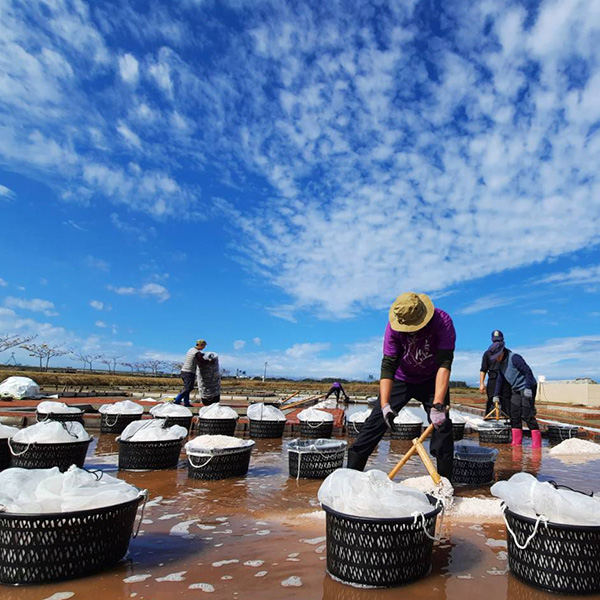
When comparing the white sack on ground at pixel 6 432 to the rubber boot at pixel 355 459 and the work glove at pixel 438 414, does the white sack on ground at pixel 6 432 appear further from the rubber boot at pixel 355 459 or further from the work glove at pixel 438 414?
the work glove at pixel 438 414

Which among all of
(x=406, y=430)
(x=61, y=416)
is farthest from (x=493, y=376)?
(x=61, y=416)

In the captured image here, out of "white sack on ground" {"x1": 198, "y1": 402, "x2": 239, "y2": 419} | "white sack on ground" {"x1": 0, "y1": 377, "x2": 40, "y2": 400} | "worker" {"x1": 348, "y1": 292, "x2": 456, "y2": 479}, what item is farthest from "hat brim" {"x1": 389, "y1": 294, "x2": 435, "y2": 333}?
"white sack on ground" {"x1": 0, "y1": 377, "x2": 40, "y2": 400}

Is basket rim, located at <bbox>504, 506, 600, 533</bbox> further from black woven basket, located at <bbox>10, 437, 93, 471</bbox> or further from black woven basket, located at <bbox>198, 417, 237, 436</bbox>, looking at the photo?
black woven basket, located at <bbox>198, 417, 237, 436</bbox>

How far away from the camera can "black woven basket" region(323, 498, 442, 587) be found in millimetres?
2135

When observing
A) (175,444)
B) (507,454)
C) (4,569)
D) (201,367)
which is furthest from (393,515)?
(201,367)

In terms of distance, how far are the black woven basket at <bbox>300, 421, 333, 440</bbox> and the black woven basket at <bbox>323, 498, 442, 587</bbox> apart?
515 cm

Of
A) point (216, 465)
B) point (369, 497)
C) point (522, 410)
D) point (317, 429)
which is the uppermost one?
point (522, 410)

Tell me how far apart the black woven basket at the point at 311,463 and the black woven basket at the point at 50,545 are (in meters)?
2.58

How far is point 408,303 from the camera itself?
3.59 metres

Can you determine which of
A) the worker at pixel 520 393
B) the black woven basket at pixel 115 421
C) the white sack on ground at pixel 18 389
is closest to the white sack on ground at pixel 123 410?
the black woven basket at pixel 115 421

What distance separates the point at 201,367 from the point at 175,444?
3394 mm

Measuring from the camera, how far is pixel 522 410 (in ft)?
23.5

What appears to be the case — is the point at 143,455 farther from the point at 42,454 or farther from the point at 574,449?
the point at 574,449

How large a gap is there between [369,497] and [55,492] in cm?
159
